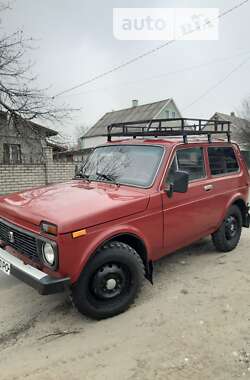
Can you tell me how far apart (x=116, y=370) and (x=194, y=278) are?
2.01m

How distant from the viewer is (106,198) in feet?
11.3

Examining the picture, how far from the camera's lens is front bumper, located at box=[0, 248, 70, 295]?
9.30 feet

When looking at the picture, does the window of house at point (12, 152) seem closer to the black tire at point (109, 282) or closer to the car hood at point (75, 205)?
the car hood at point (75, 205)

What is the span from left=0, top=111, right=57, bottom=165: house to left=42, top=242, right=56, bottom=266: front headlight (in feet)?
31.4

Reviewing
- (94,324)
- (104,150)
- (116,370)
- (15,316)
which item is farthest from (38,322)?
(104,150)

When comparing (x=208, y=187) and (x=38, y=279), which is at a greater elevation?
(x=208, y=187)

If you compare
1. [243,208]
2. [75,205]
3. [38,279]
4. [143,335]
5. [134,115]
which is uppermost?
[134,115]

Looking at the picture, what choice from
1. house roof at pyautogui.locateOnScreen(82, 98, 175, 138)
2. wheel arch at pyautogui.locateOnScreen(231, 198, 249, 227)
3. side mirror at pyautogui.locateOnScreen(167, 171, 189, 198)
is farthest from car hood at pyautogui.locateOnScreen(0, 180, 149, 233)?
house roof at pyautogui.locateOnScreen(82, 98, 175, 138)

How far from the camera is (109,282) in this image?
10.8ft

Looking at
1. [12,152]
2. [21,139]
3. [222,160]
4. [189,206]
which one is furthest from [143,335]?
[12,152]

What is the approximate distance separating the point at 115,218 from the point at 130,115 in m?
35.5

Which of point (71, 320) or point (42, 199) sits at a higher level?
point (42, 199)

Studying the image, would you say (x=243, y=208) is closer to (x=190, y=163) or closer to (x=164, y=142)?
(x=190, y=163)

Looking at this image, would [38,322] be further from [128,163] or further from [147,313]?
[128,163]
